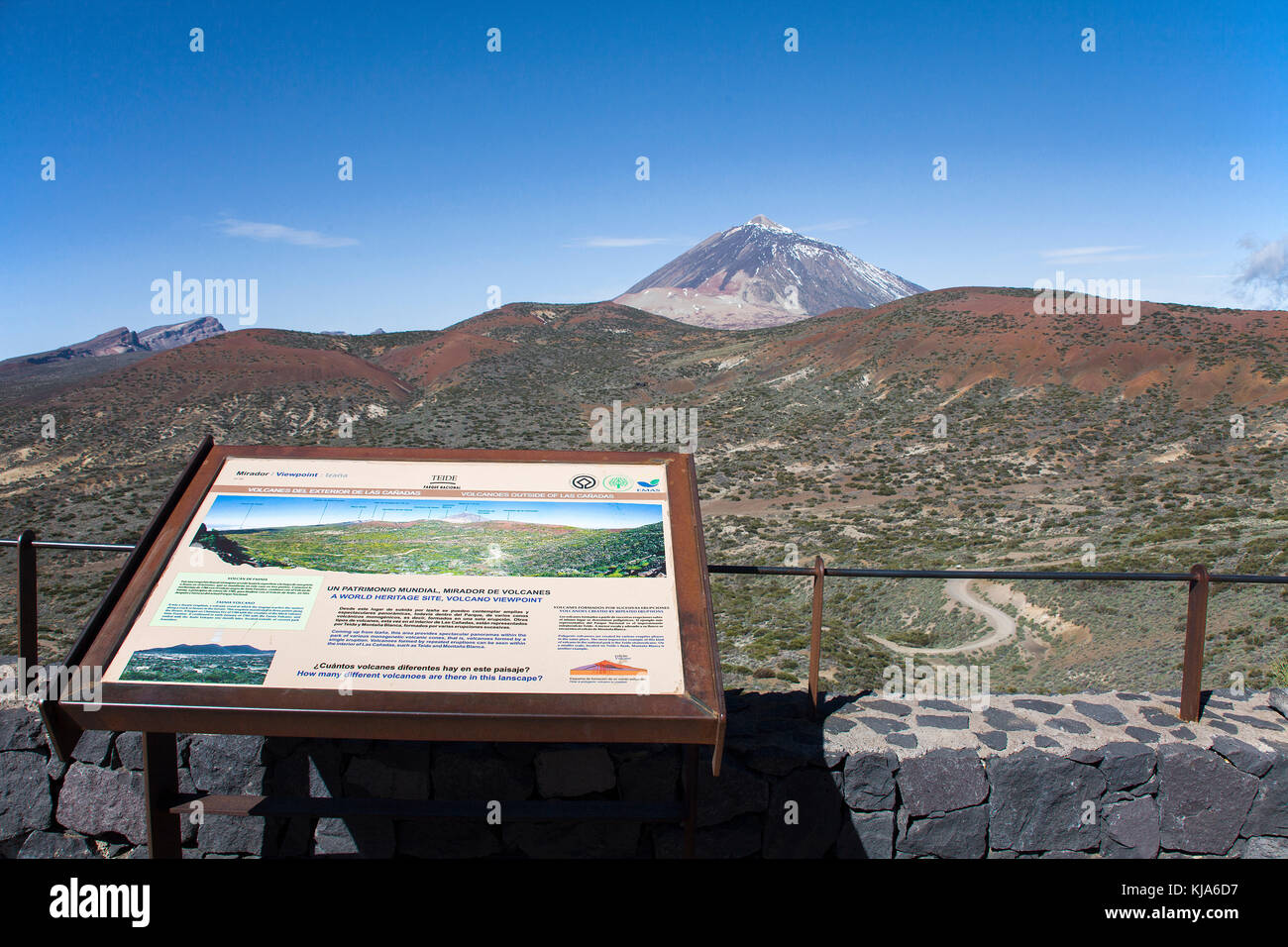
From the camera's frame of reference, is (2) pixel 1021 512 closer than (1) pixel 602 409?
Yes

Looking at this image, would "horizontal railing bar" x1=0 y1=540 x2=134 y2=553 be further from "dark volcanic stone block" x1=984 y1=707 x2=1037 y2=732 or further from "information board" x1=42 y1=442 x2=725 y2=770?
"dark volcanic stone block" x1=984 y1=707 x2=1037 y2=732

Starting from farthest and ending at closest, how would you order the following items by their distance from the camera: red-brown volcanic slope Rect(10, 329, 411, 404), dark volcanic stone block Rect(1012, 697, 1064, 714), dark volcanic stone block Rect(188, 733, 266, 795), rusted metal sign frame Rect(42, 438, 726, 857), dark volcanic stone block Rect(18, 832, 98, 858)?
1. red-brown volcanic slope Rect(10, 329, 411, 404)
2. dark volcanic stone block Rect(1012, 697, 1064, 714)
3. dark volcanic stone block Rect(18, 832, 98, 858)
4. dark volcanic stone block Rect(188, 733, 266, 795)
5. rusted metal sign frame Rect(42, 438, 726, 857)

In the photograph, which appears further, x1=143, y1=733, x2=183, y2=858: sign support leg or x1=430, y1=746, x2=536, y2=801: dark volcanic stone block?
x1=430, y1=746, x2=536, y2=801: dark volcanic stone block

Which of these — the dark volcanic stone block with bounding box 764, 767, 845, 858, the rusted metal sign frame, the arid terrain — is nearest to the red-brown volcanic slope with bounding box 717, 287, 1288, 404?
the arid terrain

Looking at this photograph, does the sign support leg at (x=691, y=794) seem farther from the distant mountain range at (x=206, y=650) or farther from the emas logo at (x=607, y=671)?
the distant mountain range at (x=206, y=650)

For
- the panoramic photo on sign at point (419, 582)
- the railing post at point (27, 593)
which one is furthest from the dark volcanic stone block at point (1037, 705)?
the railing post at point (27, 593)
